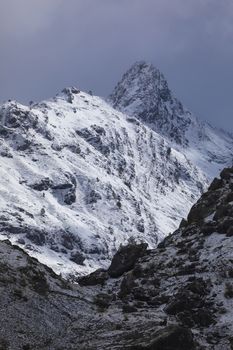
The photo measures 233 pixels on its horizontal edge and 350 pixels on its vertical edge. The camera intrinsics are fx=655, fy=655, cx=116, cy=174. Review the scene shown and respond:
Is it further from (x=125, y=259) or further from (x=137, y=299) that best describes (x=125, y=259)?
(x=137, y=299)

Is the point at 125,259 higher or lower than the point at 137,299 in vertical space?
higher

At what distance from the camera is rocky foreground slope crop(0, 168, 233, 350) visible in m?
50.1

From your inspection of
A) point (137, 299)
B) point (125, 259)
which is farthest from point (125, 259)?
point (137, 299)

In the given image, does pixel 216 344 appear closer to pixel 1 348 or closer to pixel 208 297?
pixel 208 297

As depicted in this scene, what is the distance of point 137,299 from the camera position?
68750 mm

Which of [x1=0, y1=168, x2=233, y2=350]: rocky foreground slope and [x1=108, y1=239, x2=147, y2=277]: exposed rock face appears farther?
[x1=108, y1=239, x2=147, y2=277]: exposed rock face

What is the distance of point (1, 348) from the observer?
45250 mm

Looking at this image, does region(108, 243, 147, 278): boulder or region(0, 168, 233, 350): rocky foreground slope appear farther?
region(108, 243, 147, 278): boulder

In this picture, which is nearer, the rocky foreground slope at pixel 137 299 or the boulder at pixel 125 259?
the rocky foreground slope at pixel 137 299

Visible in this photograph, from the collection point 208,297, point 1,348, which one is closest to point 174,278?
point 208,297

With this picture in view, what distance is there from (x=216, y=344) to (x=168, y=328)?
236 inches

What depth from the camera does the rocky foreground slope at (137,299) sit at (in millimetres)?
50062

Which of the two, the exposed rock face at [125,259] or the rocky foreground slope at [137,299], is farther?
the exposed rock face at [125,259]

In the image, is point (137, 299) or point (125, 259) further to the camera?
point (125, 259)
